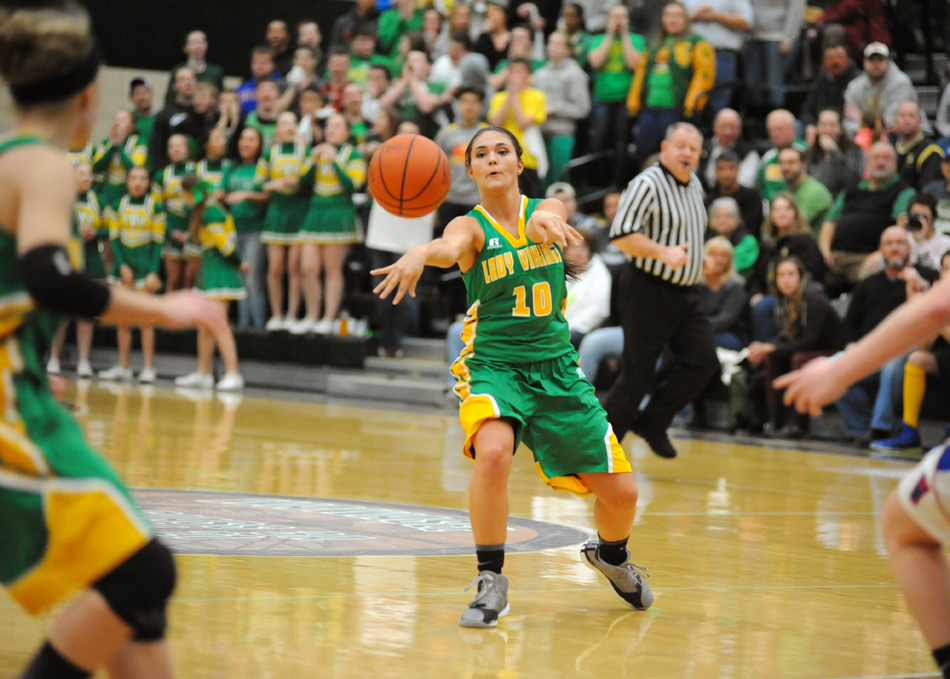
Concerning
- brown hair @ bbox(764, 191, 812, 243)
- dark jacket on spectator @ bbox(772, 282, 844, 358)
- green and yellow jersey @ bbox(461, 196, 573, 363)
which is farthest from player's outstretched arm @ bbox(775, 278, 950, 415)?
brown hair @ bbox(764, 191, 812, 243)

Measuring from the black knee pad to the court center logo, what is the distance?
2516mm

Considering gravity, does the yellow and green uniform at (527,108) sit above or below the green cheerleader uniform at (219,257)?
above

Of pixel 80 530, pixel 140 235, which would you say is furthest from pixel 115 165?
pixel 80 530

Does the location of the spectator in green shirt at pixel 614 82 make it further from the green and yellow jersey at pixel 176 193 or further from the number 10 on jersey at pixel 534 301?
the number 10 on jersey at pixel 534 301

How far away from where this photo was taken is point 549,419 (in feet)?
14.7

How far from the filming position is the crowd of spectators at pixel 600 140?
38.1ft

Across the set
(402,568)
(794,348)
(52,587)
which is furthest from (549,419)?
(794,348)

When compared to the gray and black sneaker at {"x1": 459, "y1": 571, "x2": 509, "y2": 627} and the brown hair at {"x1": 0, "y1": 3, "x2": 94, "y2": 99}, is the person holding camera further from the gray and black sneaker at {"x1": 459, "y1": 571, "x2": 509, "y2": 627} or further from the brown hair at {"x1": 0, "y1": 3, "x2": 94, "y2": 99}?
the brown hair at {"x1": 0, "y1": 3, "x2": 94, "y2": 99}

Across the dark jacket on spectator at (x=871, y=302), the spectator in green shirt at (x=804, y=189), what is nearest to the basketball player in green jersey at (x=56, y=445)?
the dark jacket on spectator at (x=871, y=302)

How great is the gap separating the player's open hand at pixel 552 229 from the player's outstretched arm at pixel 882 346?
5.66 ft

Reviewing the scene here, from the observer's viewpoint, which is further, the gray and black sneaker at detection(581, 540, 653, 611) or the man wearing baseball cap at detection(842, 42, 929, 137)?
the man wearing baseball cap at detection(842, 42, 929, 137)

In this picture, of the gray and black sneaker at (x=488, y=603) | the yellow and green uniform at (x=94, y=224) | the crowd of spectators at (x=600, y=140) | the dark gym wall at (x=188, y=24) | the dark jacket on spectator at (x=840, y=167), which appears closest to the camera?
the gray and black sneaker at (x=488, y=603)

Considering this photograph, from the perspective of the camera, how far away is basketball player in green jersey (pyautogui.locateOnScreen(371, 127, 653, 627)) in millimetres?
4316

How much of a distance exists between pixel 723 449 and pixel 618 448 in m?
6.12
